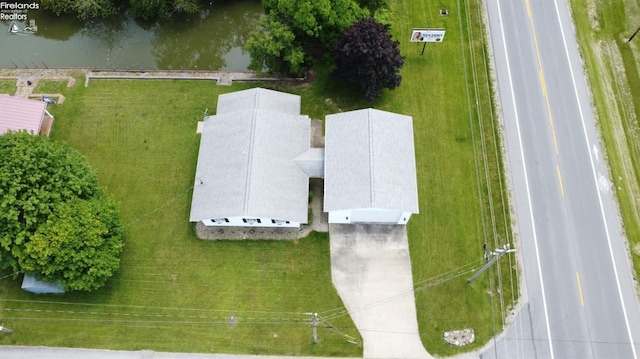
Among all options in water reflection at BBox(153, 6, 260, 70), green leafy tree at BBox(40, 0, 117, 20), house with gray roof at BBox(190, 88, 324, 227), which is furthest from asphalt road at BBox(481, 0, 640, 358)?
green leafy tree at BBox(40, 0, 117, 20)

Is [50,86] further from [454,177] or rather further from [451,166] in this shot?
[454,177]

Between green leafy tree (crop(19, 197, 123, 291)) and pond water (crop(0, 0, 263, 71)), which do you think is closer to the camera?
green leafy tree (crop(19, 197, 123, 291))

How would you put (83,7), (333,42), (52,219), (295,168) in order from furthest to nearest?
(83,7) → (333,42) → (295,168) → (52,219)

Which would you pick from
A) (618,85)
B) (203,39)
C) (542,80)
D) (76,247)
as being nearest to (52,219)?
(76,247)

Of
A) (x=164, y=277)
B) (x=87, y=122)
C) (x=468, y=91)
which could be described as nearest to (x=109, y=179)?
(x=87, y=122)

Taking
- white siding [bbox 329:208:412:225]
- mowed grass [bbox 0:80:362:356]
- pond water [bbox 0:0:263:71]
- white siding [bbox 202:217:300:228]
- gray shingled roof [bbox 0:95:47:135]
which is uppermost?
pond water [bbox 0:0:263:71]

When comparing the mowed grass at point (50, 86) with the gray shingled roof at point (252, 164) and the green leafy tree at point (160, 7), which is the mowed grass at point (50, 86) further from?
the gray shingled roof at point (252, 164)

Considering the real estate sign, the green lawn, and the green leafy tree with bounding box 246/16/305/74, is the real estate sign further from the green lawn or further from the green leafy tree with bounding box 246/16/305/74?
the green leafy tree with bounding box 246/16/305/74
